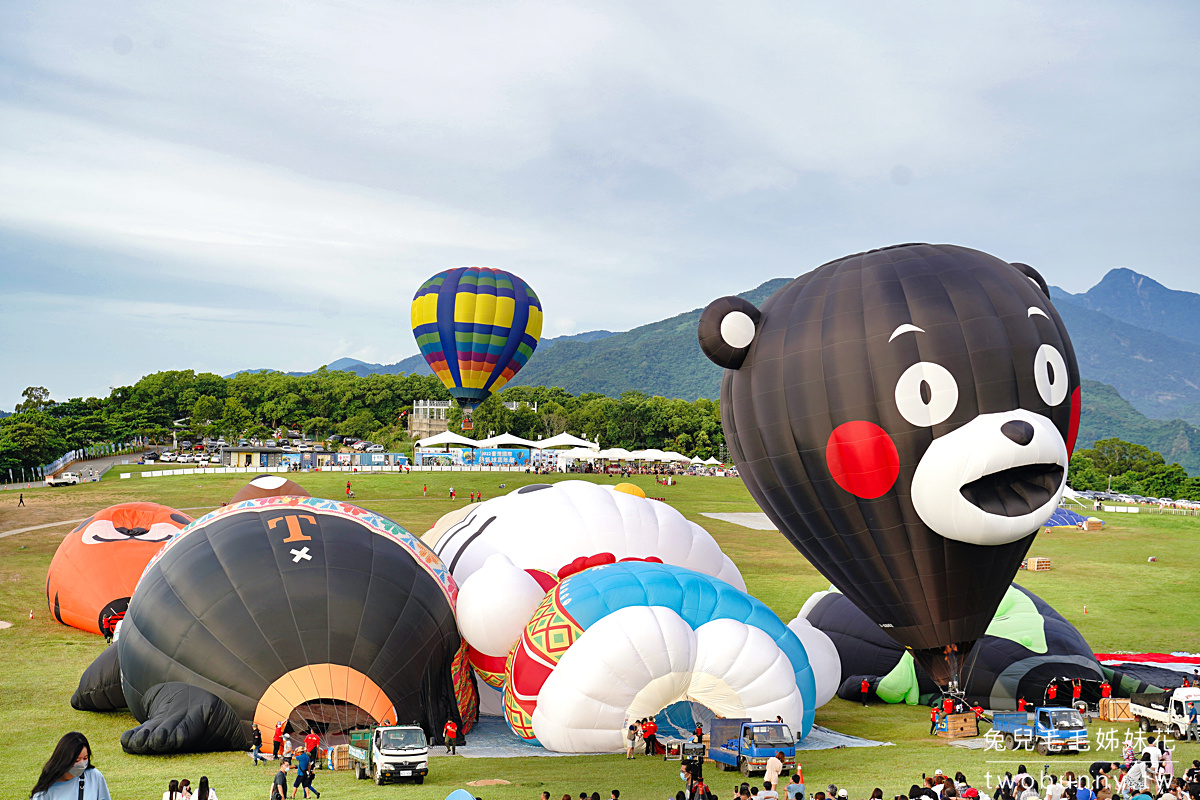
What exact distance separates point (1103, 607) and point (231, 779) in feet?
77.8

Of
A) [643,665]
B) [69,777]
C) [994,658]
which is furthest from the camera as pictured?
[994,658]

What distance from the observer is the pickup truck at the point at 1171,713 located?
44.2ft

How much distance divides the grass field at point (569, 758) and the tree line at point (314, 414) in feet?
85.0

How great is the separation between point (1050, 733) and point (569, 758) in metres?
6.10

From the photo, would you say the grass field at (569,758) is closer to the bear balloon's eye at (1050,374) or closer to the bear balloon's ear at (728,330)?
the bear balloon's eye at (1050,374)

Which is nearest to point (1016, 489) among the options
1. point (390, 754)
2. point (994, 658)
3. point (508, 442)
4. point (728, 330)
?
point (994, 658)

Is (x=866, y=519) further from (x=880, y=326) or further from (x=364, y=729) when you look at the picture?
(x=364, y=729)

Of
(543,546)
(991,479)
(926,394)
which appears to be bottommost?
(543,546)

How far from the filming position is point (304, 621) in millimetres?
12781

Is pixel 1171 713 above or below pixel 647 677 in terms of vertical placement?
below

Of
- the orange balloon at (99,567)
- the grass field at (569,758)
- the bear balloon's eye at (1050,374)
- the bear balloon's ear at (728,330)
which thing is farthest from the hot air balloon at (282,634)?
the bear balloon's eye at (1050,374)

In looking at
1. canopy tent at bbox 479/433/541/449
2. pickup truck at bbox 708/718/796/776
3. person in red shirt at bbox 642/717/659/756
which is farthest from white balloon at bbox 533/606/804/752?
canopy tent at bbox 479/433/541/449

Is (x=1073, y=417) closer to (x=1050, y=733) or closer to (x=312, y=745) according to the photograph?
(x=1050, y=733)

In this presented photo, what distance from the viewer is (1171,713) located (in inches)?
535
